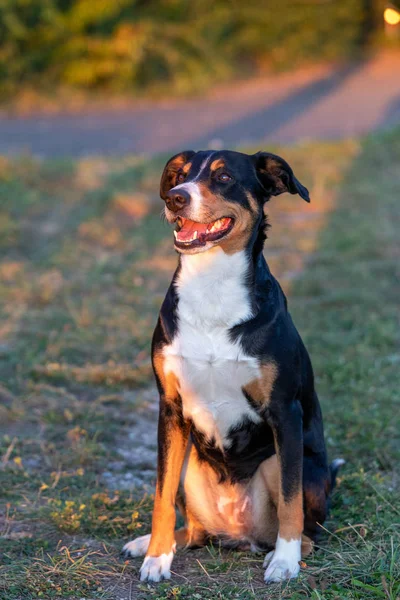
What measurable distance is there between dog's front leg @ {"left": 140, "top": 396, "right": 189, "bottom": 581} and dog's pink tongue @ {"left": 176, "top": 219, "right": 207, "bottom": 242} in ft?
1.95

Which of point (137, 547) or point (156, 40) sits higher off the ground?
point (156, 40)

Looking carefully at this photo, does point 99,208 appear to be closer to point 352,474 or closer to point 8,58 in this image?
point 352,474

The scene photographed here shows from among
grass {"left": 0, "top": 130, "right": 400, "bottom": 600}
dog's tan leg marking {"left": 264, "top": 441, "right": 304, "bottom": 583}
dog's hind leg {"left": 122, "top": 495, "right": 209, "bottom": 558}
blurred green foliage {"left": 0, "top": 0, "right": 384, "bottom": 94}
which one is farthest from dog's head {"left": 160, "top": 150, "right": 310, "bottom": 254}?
blurred green foliage {"left": 0, "top": 0, "right": 384, "bottom": 94}

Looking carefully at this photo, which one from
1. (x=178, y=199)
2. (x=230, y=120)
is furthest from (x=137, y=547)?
(x=230, y=120)

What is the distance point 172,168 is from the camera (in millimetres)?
3625

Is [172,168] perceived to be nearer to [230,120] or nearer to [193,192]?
[193,192]

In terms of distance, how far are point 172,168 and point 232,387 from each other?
38.0 inches

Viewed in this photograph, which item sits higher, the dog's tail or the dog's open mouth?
the dog's open mouth

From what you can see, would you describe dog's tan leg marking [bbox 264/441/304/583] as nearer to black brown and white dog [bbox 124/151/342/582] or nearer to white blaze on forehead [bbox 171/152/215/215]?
black brown and white dog [bbox 124/151/342/582]

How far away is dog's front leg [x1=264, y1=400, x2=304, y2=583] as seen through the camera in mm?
3180

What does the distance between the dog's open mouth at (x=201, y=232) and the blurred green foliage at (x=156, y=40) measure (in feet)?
35.4

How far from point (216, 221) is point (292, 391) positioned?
67 cm

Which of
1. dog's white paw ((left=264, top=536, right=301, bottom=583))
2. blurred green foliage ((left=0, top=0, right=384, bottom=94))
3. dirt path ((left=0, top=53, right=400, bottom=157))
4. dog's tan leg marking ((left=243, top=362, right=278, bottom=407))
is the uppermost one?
blurred green foliage ((left=0, top=0, right=384, bottom=94))

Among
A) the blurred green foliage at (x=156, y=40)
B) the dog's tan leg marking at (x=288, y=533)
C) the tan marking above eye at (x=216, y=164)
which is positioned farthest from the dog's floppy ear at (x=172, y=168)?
the blurred green foliage at (x=156, y=40)
